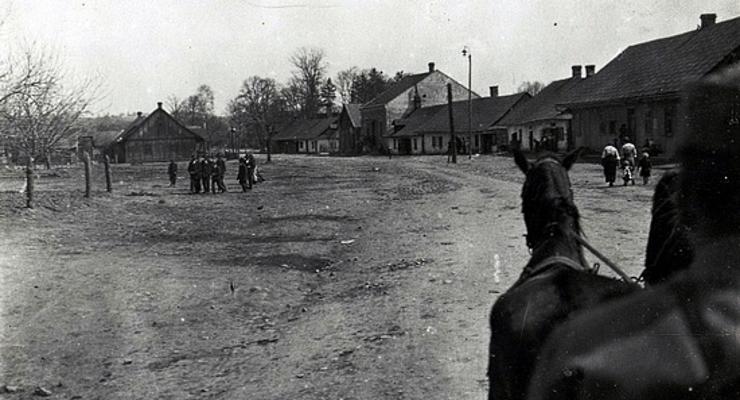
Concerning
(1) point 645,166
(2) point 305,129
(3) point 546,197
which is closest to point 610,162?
(1) point 645,166

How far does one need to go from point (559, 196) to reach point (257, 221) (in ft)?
47.7

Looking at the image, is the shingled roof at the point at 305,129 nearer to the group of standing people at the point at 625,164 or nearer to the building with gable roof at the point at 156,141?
the building with gable roof at the point at 156,141

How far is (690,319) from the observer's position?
8.62 feet

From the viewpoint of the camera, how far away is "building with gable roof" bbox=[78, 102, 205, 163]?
7350 centimetres

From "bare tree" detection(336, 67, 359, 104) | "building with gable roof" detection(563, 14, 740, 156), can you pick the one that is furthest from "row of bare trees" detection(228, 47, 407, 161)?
Result: "building with gable roof" detection(563, 14, 740, 156)

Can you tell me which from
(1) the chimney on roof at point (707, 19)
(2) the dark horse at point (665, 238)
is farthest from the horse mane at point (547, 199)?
(1) the chimney on roof at point (707, 19)

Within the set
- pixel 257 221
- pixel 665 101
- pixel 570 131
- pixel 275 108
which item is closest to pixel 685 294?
pixel 257 221

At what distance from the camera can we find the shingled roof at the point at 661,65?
30891mm

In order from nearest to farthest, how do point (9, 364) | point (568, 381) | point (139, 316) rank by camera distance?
point (568, 381), point (9, 364), point (139, 316)

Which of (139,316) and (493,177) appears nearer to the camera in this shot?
(139,316)

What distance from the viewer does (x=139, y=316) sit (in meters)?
8.14

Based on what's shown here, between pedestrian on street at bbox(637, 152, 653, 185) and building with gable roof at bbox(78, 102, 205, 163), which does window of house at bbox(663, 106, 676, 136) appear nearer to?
pedestrian on street at bbox(637, 152, 653, 185)

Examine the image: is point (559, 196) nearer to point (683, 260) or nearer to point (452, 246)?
point (683, 260)

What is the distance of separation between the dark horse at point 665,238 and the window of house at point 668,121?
30.2m
